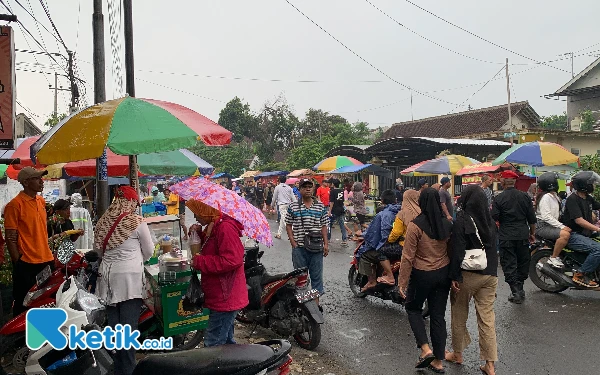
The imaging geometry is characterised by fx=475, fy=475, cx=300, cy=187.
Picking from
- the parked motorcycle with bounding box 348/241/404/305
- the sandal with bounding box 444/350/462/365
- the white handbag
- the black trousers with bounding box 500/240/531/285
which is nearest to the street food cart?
the sandal with bounding box 444/350/462/365

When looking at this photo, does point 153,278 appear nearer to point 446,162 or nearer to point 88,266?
point 88,266

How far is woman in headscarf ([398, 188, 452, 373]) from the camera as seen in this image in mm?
4387

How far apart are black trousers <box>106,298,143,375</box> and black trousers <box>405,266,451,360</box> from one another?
2.53 m

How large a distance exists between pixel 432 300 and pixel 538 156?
819 cm

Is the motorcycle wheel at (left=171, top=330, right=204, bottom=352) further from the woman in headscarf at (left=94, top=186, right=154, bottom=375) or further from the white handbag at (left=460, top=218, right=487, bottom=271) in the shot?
the white handbag at (left=460, top=218, right=487, bottom=271)

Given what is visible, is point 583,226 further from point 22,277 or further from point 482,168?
point 22,277

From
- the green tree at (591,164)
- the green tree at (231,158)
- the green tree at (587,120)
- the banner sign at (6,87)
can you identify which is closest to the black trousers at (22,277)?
the banner sign at (6,87)

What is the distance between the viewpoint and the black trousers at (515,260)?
277 inches

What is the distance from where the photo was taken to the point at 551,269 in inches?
285

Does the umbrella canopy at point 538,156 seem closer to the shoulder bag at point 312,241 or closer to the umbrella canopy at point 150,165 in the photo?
the shoulder bag at point 312,241

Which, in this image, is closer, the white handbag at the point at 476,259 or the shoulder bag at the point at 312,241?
the white handbag at the point at 476,259

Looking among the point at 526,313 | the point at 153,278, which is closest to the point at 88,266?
the point at 153,278

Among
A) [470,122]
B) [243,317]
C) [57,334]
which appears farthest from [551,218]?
[470,122]

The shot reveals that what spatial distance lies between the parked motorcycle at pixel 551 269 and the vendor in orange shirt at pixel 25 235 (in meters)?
6.89
